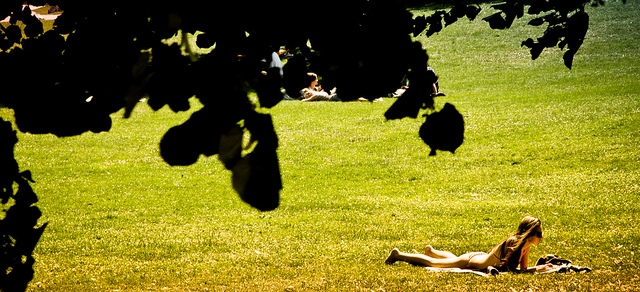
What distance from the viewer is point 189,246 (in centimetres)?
941

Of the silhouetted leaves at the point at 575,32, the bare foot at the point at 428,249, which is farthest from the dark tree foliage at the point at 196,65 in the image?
the bare foot at the point at 428,249

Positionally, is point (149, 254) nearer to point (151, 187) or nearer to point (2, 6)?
point (151, 187)

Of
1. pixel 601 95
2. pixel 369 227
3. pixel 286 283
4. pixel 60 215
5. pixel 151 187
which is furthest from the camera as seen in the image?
pixel 601 95

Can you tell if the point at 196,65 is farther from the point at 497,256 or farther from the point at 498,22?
the point at 497,256

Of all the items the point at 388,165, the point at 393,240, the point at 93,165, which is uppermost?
the point at 393,240

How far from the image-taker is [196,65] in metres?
2.80

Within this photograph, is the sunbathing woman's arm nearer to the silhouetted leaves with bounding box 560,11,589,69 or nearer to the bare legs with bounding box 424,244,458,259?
the bare legs with bounding box 424,244,458,259

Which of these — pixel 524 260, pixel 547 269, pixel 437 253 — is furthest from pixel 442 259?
pixel 547 269

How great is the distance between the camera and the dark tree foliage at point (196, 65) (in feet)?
9.16

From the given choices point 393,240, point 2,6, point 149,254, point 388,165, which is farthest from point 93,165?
point 2,6

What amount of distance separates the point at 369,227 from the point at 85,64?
24.9 feet

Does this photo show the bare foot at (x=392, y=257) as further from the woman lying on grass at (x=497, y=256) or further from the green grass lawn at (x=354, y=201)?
the green grass lawn at (x=354, y=201)

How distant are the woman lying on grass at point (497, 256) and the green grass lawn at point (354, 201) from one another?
0.75ft

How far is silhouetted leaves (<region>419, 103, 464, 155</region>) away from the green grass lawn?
16.5ft
